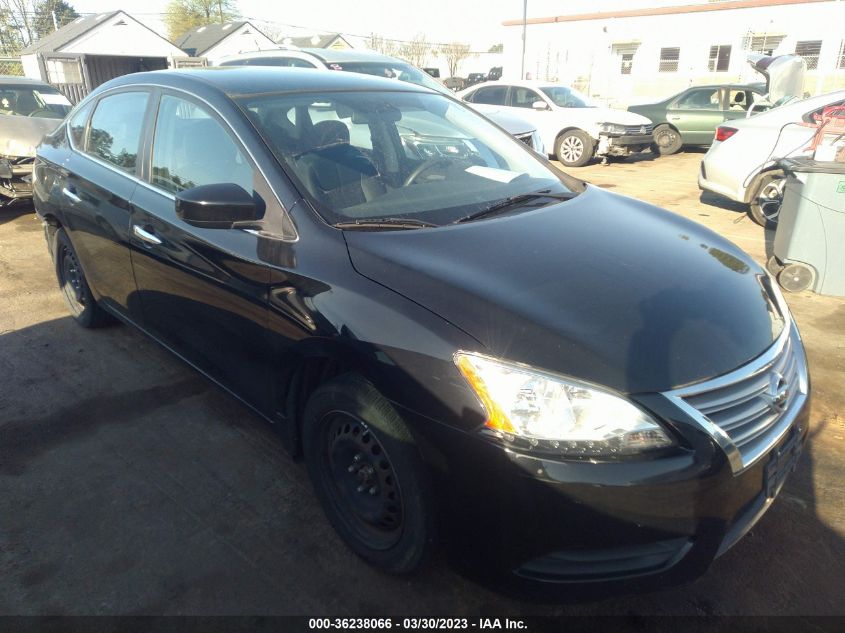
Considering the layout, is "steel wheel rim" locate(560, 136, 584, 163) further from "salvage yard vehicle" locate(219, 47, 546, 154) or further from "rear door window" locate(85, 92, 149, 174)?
"rear door window" locate(85, 92, 149, 174)

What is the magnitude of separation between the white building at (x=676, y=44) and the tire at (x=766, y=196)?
23749 millimetres

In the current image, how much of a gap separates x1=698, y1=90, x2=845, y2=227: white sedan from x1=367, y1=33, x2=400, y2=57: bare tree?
53.5m

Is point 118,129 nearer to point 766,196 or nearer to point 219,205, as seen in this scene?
point 219,205

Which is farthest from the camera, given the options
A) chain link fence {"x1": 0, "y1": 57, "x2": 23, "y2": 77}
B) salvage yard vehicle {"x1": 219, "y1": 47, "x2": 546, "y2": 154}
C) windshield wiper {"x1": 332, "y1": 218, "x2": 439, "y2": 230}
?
chain link fence {"x1": 0, "y1": 57, "x2": 23, "y2": 77}

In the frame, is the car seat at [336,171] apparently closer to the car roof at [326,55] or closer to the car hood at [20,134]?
the car hood at [20,134]

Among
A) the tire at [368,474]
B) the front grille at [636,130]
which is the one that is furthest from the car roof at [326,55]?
the tire at [368,474]

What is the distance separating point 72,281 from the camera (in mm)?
4547

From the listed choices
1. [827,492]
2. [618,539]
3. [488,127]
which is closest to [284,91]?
[488,127]

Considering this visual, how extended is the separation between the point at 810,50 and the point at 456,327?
35.6 meters

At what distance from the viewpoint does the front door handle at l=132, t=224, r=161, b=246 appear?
10.1 ft

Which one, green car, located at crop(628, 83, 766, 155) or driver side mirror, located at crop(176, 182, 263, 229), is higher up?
driver side mirror, located at crop(176, 182, 263, 229)

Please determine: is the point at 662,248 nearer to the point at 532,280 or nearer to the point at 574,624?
the point at 532,280

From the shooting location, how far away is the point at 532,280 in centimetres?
216

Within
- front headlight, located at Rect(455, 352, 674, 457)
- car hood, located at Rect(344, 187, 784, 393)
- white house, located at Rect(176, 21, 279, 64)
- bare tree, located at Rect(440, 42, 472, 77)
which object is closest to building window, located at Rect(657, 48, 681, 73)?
Result: white house, located at Rect(176, 21, 279, 64)
